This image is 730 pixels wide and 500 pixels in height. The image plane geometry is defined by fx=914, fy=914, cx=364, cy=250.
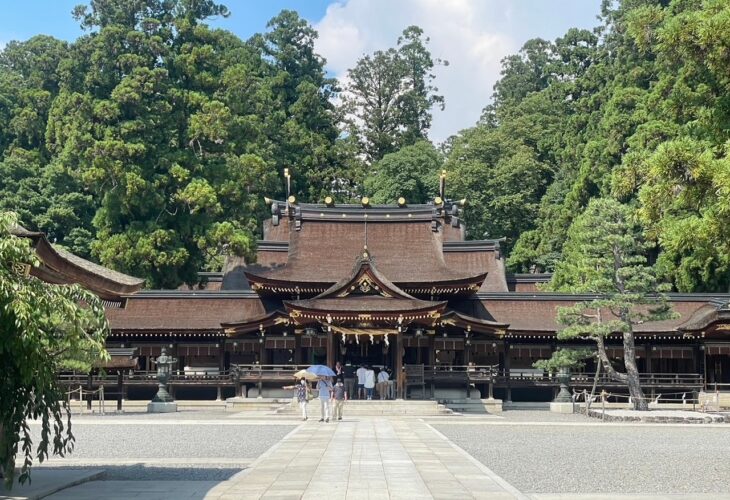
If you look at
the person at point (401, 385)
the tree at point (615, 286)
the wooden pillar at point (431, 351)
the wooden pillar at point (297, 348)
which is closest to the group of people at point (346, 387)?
the person at point (401, 385)

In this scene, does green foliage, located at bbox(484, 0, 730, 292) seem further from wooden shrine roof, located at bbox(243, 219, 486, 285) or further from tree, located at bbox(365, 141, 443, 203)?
wooden shrine roof, located at bbox(243, 219, 486, 285)

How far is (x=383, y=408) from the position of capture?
109 feet

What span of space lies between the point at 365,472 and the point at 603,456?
629 centimetres

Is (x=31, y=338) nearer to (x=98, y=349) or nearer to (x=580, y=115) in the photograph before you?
(x=98, y=349)

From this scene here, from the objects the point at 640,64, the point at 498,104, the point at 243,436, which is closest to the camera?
the point at 243,436

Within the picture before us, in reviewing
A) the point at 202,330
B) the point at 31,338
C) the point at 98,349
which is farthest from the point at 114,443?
the point at 202,330

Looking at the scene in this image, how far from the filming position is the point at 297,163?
7106 centimetres

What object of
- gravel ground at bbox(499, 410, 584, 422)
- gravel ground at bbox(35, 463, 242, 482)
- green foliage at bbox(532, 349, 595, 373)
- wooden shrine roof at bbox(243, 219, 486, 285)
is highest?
wooden shrine roof at bbox(243, 219, 486, 285)

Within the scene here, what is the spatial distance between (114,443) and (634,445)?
40.3 ft

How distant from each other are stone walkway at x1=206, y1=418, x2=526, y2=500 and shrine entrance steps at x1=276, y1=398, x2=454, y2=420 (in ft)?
34.5

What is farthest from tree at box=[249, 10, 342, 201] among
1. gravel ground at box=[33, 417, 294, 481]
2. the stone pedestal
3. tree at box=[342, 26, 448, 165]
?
gravel ground at box=[33, 417, 294, 481]

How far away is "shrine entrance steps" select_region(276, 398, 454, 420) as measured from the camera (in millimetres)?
32938

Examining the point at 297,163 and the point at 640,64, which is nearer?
the point at 640,64

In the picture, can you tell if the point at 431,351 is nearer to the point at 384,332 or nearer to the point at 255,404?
the point at 384,332
